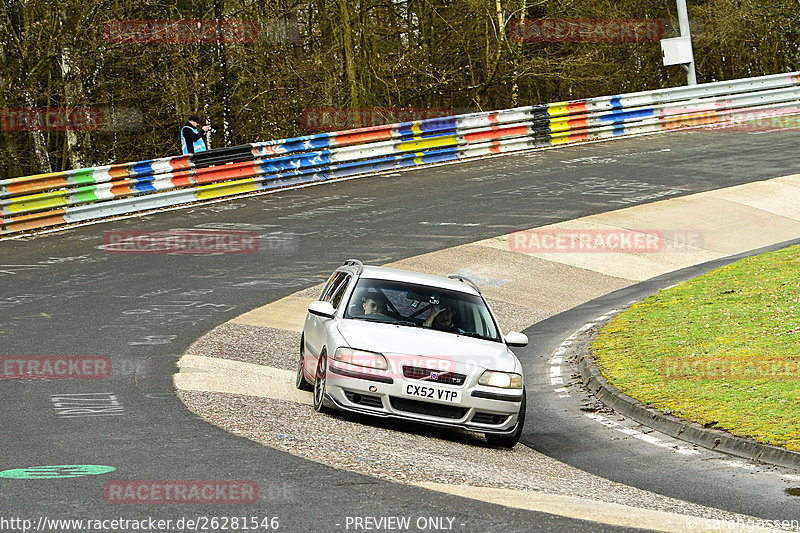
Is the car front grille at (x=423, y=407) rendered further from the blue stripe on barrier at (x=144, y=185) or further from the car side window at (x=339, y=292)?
the blue stripe on barrier at (x=144, y=185)

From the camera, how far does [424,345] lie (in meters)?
9.58

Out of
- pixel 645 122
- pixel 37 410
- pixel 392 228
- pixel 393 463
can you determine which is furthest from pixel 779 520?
pixel 645 122

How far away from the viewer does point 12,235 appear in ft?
68.6

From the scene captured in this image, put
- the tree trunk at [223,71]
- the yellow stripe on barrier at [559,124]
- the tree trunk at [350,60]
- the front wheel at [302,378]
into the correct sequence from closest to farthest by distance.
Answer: the front wheel at [302,378]
the tree trunk at [223,71]
the yellow stripe on barrier at [559,124]
the tree trunk at [350,60]

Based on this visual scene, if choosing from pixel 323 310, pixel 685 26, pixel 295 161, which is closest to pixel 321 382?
pixel 323 310

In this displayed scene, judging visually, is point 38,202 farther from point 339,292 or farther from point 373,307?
point 373,307

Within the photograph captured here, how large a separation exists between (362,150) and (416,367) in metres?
17.8

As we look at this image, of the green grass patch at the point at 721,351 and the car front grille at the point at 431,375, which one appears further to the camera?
the green grass patch at the point at 721,351

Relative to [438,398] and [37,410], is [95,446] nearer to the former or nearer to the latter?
[37,410]

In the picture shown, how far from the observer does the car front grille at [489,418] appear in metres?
9.41

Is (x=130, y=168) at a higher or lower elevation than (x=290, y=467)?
higher

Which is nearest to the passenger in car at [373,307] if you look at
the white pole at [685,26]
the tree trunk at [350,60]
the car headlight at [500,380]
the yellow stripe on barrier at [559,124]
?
the car headlight at [500,380]

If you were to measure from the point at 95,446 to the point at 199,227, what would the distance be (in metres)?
13.4

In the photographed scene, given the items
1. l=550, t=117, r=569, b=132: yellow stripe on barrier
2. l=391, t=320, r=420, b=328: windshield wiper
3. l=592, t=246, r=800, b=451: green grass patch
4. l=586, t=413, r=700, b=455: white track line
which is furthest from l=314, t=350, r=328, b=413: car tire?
l=550, t=117, r=569, b=132: yellow stripe on barrier
